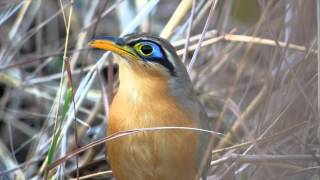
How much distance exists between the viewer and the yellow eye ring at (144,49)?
14.9ft

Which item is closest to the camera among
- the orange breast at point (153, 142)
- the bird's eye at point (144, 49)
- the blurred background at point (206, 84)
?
the blurred background at point (206, 84)

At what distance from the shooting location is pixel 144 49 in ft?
14.9

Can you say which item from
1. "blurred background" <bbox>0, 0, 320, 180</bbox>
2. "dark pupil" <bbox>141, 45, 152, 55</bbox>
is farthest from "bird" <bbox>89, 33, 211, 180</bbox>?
"blurred background" <bbox>0, 0, 320, 180</bbox>

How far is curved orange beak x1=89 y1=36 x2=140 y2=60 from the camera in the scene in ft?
14.6

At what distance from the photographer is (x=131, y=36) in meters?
4.50

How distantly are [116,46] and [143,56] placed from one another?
0.17 metres

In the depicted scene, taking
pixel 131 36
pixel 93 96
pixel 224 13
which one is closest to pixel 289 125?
pixel 131 36

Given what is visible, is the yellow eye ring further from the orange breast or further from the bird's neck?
the orange breast

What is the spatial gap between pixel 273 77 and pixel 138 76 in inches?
32.4

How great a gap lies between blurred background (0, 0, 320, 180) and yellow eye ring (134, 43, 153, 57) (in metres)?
0.41

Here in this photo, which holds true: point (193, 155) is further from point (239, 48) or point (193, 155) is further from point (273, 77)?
point (239, 48)

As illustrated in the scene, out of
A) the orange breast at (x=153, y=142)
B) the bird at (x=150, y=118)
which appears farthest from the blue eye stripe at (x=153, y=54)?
the orange breast at (x=153, y=142)

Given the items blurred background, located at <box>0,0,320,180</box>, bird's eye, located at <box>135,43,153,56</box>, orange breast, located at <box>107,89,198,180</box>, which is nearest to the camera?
blurred background, located at <box>0,0,320,180</box>

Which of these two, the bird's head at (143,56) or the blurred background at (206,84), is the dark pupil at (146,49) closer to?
the bird's head at (143,56)
